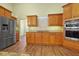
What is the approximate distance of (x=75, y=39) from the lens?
4.82 m

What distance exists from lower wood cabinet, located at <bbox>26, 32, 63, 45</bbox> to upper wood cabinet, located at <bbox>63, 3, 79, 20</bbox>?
1.46 meters

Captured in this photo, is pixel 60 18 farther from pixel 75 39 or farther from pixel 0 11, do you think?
pixel 0 11

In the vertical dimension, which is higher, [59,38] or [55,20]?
[55,20]

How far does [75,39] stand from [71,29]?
1.63 feet

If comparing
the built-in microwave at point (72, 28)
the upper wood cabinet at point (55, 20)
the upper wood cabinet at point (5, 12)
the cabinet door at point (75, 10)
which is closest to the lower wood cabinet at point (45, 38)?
the upper wood cabinet at point (55, 20)

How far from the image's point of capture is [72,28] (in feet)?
16.7

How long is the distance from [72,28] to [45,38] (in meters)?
2.14

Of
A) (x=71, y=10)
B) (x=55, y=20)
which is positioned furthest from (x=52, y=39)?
(x=71, y=10)

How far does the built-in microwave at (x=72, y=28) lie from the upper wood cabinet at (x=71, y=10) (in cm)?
18

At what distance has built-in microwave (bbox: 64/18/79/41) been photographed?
480 cm

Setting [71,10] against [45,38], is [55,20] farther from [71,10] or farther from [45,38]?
[71,10]

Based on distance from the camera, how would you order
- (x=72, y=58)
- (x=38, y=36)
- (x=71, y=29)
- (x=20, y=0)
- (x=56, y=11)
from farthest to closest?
1. (x=38, y=36)
2. (x=56, y=11)
3. (x=71, y=29)
4. (x=20, y=0)
5. (x=72, y=58)

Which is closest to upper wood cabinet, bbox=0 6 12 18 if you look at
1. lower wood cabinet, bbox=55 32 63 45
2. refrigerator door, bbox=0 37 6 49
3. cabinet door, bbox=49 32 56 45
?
refrigerator door, bbox=0 37 6 49

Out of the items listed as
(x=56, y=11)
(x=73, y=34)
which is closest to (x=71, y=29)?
(x=73, y=34)
